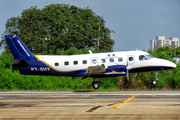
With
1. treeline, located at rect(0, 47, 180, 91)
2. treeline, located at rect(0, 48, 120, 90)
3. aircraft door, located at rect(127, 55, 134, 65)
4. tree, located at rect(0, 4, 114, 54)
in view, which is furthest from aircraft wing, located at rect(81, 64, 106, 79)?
tree, located at rect(0, 4, 114, 54)

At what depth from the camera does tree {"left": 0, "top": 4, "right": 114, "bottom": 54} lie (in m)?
57.4

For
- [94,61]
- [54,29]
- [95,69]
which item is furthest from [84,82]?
[54,29]

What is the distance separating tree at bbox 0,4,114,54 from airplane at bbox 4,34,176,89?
27517 millimetres

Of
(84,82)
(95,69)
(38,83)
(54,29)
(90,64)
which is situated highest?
(54,29)

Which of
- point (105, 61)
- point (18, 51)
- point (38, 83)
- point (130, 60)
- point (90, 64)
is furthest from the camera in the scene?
point (38, 83)

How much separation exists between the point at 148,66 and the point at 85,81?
33.2 ft

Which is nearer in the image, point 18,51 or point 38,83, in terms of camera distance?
point 18,51

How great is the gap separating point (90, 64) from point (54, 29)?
32.0 meters

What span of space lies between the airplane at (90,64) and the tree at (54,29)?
2752 cm

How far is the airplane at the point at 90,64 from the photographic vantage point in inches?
1073

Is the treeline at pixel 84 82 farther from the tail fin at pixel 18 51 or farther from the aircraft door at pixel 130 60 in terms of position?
the tail fin at pixel 18 51

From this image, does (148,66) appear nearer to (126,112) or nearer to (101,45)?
(126,112)

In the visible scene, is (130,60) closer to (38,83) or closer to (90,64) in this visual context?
(90,64)

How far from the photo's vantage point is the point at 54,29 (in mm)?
58125
